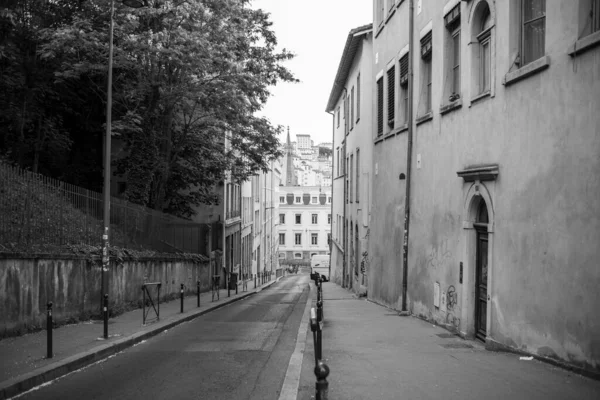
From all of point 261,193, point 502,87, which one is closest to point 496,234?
point 502,87

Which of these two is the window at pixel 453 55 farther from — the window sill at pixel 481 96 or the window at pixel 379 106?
the window at pixel 379 106

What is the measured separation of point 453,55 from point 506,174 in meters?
4.55

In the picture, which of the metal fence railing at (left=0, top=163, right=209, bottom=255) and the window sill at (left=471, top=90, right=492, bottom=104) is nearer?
the window sill at (left=471, top=90, right=492, bottom=104)

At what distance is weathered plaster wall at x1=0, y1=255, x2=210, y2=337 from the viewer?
11555 millimetres

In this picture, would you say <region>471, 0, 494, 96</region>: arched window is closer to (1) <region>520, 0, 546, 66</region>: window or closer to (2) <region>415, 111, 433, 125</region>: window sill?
(1) <region>520, 0, 546, 66</region>: window

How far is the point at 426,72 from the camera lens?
1577 centimetres

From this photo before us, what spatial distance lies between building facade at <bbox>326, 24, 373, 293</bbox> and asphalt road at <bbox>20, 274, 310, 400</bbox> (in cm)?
1134

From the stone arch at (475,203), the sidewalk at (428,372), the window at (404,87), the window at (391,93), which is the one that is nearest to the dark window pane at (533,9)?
the stone arch at (475,203)

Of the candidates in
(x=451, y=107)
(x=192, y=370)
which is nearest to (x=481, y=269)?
(x=451, y=107)

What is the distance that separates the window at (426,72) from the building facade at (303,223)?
271ft

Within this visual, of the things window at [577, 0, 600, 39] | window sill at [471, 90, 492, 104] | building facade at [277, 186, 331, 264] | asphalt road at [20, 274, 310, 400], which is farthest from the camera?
building facade at [277, 186, 331, 264]

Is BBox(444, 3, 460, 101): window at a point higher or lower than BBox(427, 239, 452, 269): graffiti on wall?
higher

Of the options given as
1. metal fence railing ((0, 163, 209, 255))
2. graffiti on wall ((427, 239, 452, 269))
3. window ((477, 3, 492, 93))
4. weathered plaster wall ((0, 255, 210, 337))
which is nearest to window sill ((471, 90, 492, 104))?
window ((477, 3, 492, 93))

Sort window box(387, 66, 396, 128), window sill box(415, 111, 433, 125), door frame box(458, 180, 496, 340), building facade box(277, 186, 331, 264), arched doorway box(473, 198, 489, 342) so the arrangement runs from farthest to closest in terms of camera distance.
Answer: building facade box(277, 186, 331, 264), window box(387, 66, 396, 128), window sill box(415, 111, 433, 125), door frame box(458, 180, 496, 340), arched doorway box(473, 198, 489, 342)
